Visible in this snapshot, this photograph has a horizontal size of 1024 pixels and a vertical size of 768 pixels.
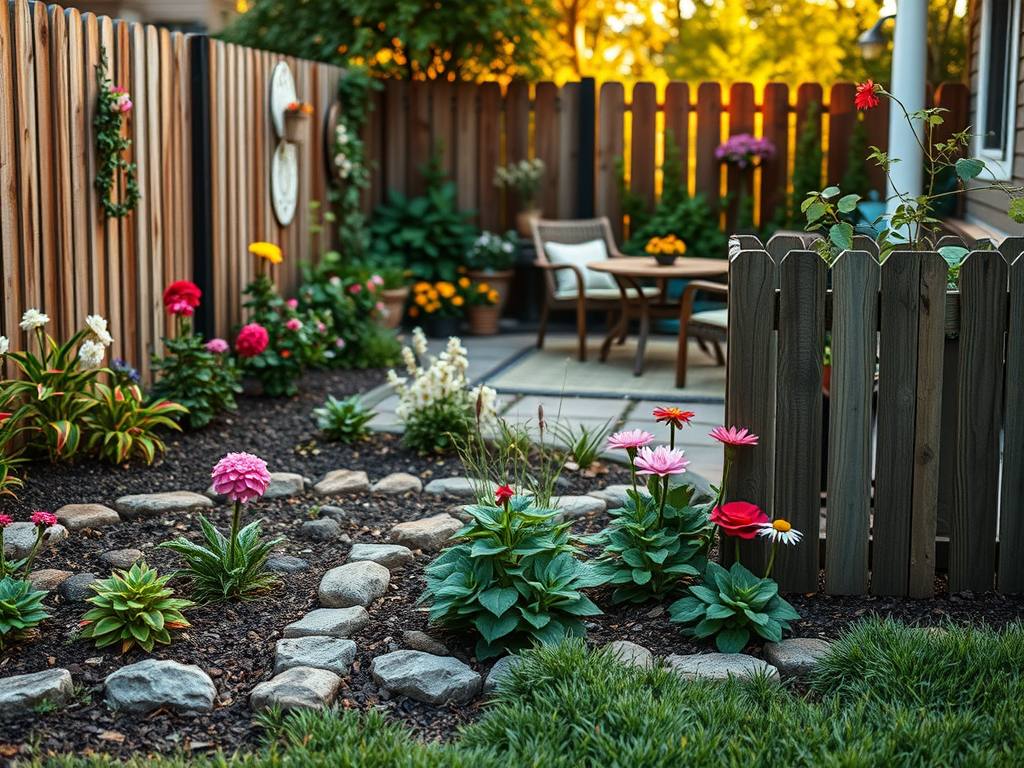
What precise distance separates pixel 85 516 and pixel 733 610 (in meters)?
2.14

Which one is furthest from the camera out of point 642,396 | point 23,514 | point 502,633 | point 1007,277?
point 642,396

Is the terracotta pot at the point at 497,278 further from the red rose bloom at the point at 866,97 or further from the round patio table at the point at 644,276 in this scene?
the red rose bloom at the point at 866,97

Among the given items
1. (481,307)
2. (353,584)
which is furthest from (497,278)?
(353,584)

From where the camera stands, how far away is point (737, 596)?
2.73 metres

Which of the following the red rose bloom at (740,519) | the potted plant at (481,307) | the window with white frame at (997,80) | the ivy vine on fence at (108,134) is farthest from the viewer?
the potted plant at (481,307)

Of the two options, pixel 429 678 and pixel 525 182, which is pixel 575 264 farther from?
pixel 429 678

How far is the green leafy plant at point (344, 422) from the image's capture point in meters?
4.84

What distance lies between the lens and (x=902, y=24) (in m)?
6.29

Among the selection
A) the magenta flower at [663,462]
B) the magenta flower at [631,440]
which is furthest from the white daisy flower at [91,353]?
the magenta flower at [663,462]

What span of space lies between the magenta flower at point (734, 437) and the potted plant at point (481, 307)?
5421 mm

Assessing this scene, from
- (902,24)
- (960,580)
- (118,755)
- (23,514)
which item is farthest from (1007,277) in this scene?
(902,24)

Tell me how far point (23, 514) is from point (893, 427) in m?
2.73

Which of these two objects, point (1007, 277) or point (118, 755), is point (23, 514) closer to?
point (118, 755)

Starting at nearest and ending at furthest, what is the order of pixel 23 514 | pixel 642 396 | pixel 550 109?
pixel 23 514, pixel 642 396, pixel 550 109
